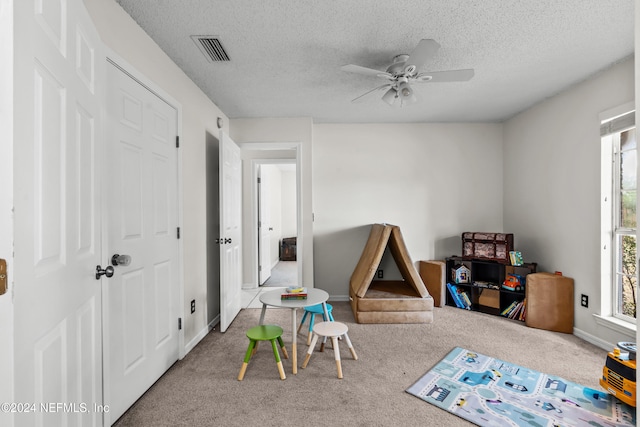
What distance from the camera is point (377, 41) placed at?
2.06m

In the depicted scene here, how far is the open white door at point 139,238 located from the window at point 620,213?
12.1 feet

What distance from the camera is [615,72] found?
2.43 m

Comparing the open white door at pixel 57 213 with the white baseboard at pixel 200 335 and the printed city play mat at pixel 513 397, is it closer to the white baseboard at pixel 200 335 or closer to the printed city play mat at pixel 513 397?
the white baseboard at pixel 200 335

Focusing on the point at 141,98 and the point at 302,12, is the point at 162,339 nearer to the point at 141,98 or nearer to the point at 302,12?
the point at 141,98

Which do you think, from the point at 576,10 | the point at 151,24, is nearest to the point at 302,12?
the point at 151,24

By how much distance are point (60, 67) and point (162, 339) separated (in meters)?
1.89

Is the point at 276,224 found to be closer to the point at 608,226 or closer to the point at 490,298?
the point at 490,298

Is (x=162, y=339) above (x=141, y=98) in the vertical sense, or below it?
below

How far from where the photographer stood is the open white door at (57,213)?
730mm

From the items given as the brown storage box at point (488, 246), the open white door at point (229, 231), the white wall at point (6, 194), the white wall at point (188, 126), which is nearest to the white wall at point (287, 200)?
the open white door at point (229, 231)

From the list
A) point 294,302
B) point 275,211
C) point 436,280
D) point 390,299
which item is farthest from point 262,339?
point 275,211

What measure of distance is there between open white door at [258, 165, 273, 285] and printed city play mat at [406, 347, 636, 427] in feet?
11.1

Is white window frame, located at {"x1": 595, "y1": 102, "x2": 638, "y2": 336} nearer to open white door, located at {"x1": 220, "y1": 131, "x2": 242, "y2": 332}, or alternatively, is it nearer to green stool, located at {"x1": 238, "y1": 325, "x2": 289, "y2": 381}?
green stool, located at {"x1": 238, "y1": 325, "x2": 289, "y2": 381}

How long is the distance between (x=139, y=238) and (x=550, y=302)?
12.2ft
